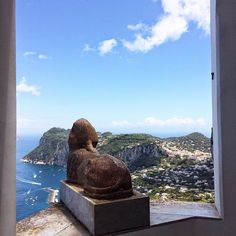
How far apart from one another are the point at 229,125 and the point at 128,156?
1.32 metres

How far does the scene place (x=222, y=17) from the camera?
246cm

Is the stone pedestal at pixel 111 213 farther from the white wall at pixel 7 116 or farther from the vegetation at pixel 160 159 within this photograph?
the vegetation at pixel 160 159

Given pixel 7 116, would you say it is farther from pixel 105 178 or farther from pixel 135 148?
pixel 135 148

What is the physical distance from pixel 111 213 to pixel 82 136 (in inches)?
36.3

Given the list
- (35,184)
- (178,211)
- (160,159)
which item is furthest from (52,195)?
(160,159)

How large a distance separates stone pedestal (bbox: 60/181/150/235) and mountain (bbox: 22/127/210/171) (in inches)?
42.2

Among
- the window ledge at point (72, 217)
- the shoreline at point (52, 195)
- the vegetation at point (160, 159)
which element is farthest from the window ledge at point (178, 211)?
the shoreline at point (52, 195)

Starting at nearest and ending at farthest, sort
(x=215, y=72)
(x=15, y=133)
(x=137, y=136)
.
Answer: (x=15, y=133) → (x=215, y=72) → (x=137, y=136)

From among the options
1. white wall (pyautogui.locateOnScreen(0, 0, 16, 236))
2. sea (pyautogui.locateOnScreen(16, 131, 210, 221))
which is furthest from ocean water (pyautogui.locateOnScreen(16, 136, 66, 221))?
white wall (pyautogui.locateOnScreen(0, 0, 16, 236))

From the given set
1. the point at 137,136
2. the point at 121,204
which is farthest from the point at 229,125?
the point at 137,136

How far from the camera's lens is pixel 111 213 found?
2049 mm

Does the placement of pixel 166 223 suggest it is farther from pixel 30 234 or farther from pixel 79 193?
pixel 30 234

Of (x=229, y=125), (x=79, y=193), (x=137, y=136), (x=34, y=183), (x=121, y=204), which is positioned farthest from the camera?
(x=137, y=136)

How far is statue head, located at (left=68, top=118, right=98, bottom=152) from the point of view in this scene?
2752 millimetres
